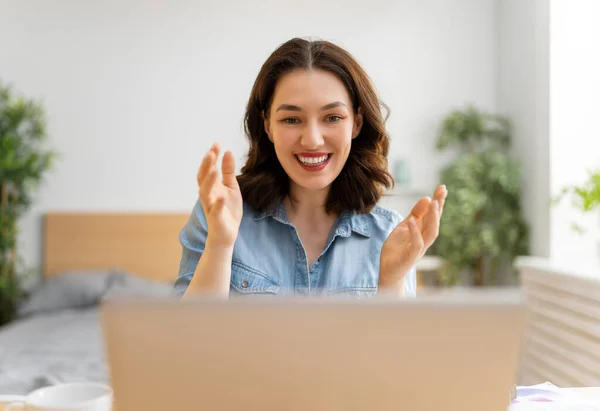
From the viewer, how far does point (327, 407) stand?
0.58m

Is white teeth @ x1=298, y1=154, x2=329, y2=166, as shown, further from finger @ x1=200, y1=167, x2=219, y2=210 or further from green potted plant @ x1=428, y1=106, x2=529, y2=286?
green potted plant @ x1=428, y1=106, x2=529, y2=286

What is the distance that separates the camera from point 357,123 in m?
1.46

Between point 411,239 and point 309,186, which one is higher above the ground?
point 309,186

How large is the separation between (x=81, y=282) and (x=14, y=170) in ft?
2.50

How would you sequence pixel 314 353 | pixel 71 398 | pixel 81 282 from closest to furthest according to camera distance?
pixel 314 353 < pixel 71 398 < pixel 81 282

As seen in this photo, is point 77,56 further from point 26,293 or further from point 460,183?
point 460,183

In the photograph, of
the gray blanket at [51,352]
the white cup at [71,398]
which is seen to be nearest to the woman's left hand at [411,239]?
the white cup at [71,398]

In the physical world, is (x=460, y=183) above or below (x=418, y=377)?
above

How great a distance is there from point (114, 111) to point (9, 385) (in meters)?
2.19

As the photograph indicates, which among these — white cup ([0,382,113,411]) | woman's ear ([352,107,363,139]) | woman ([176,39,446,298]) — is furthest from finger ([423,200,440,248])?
white cup ([0,382,113,411])

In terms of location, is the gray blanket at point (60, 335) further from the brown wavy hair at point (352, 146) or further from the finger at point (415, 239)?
the finger at point (415, 239)

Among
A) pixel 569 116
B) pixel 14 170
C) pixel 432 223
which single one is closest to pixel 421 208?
pixel 432 223

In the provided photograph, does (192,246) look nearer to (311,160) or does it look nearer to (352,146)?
(311,160)

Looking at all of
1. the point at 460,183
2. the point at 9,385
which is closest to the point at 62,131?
the point at 9,385
